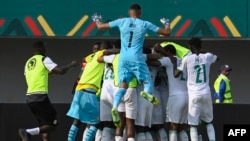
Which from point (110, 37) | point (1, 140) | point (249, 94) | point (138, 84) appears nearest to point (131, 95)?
point (138, 84)

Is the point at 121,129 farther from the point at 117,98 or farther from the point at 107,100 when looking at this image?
the point at 107,100

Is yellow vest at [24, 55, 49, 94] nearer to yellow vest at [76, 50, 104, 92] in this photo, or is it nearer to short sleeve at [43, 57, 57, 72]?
short sleeve at [43, 57, 57, 72]

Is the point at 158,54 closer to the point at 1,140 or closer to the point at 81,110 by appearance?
the point at 81,110

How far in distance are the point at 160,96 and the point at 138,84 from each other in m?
0.95

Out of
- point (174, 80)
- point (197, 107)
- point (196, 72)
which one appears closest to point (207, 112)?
point (197, 107)

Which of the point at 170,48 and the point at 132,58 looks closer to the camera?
the point at 132,58

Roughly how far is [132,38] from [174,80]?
123 centimetres

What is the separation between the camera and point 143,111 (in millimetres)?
14961

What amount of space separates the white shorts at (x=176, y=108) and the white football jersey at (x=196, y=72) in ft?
0.74

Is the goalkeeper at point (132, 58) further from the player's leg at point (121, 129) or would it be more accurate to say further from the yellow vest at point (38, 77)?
the yellow vest at point (38, 77)

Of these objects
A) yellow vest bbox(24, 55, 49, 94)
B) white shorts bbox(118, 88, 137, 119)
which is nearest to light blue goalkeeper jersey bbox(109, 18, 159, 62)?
white shorts bbox(118, 88, 137, 119)

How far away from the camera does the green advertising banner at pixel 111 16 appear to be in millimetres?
20656

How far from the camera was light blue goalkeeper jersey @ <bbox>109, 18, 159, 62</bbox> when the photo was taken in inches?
576

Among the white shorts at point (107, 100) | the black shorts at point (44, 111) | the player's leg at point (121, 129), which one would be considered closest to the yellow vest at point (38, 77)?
the black shorts at point (44, 111)
